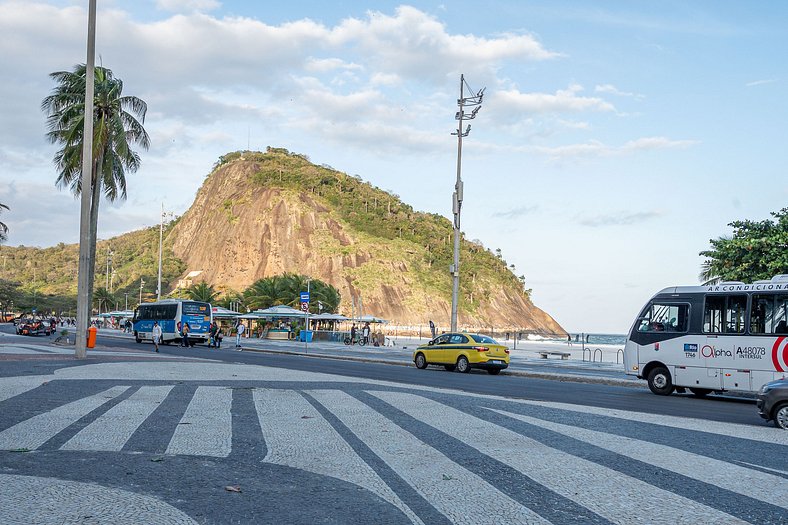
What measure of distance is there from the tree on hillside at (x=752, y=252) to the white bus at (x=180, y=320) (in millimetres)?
30908

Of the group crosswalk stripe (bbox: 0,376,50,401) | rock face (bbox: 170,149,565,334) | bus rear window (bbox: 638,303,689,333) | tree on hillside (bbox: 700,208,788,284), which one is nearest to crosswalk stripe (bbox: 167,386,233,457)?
crosswalk stripe (bbox: 0,376,50,401)

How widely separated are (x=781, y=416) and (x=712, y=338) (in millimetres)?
6722

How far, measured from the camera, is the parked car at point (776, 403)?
12.1 metres

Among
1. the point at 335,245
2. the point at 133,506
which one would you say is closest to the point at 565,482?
the point at 133,506

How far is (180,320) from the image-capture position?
4662 centimetres

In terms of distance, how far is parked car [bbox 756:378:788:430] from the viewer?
1206cm

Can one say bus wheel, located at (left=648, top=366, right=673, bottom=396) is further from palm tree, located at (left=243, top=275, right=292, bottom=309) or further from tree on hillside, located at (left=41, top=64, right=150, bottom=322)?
palm tree, located at (left=243, top=275, right=292, bottom=309)

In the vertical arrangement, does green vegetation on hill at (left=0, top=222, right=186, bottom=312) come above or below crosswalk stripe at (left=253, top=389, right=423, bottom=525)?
above

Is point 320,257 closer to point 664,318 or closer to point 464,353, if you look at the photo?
point 464,353

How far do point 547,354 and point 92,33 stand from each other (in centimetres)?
2961

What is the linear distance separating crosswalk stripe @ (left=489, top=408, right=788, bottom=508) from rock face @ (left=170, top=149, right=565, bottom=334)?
334ft

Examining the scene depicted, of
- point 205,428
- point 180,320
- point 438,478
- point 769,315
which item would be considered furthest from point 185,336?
point 438,478

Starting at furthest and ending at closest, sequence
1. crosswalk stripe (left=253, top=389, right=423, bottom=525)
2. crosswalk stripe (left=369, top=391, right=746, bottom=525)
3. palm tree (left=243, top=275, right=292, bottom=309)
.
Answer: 1. palm tree (left=243, top=275, right=292, bottom=309)
2. crosswalk stripe (left=253, top=389, right=423, bottom=525)
3. crosswalk stripe (left=369, top=391, right=746, bottom=525)

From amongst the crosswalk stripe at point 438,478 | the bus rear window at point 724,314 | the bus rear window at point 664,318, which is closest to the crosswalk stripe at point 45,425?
the crosswalk stripe at point 438,478
